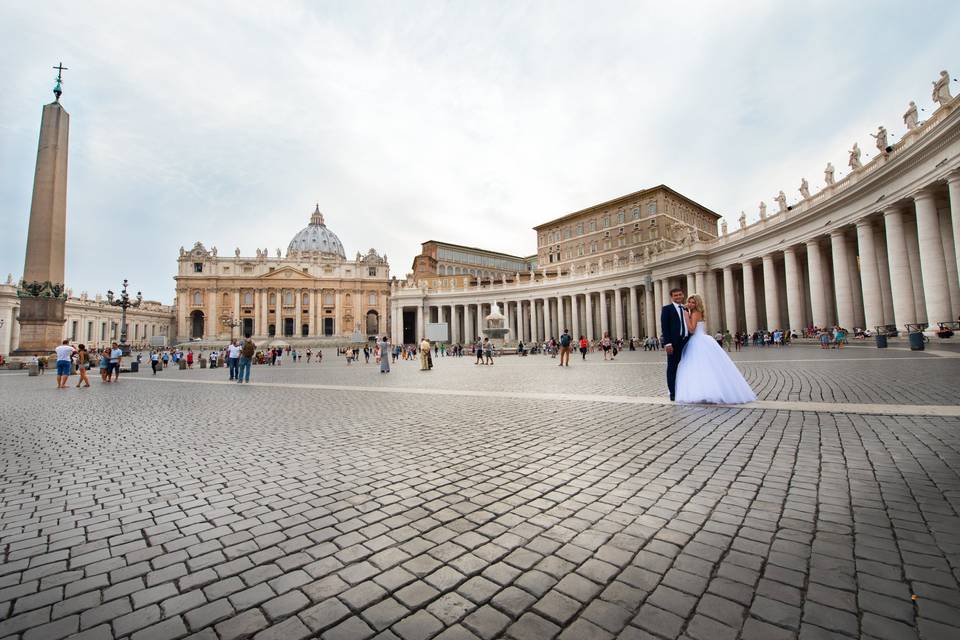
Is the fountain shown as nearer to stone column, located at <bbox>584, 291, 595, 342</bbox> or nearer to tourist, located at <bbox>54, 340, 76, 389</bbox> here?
stone column, located at <bbox>584, 291, 595, 342</bbox>

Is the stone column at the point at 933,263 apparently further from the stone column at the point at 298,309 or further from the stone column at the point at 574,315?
the stone column at the point at 298,309

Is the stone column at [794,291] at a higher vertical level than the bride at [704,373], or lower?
higher

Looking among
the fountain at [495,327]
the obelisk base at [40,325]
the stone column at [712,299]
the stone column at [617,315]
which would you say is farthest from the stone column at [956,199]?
the obelisk base at [40,325]

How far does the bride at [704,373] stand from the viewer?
24.1 ft

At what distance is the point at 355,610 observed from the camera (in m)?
1.89

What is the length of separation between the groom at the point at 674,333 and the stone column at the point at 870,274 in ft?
80.1

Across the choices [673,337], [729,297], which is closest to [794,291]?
[729,297]

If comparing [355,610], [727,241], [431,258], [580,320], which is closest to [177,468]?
[355,610]

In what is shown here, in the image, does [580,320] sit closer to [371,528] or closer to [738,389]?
[738,389]

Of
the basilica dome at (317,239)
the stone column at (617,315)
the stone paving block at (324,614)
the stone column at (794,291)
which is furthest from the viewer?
the basilica dome at (317,239)

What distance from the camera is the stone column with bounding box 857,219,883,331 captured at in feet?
78.9

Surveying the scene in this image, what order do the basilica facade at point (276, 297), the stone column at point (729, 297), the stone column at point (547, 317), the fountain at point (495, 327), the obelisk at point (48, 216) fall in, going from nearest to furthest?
the obelisk at point (48, 216), the stone column at point (729, 297), the fountain at point (495, 327), the stone column at point (547, 317), the basilica facade at point (276, 297)

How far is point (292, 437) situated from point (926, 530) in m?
6.04

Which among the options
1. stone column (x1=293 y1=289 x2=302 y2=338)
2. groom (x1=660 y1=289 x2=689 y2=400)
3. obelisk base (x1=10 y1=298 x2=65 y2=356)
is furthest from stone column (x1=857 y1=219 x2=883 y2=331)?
stone column (x1=293 y1=289 x2=302 y2=338)
